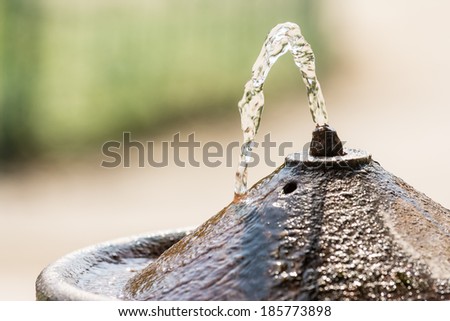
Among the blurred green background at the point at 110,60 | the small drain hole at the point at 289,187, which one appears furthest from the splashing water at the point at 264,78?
the blurred green background at the point at 110,60

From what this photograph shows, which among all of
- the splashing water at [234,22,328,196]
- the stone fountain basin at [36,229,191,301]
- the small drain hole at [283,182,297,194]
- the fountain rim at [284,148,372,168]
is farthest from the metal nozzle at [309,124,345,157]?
the stone fountain basin at [36,229,191,301]

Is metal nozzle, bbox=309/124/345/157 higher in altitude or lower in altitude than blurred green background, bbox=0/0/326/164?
lower

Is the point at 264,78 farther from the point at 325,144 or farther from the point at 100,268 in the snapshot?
the point at 100,268

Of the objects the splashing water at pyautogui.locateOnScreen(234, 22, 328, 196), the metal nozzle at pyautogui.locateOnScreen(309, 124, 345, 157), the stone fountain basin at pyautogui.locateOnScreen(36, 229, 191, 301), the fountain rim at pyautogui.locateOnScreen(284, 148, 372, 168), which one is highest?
the splashing water at pyautogui.locateOnScreen(234, 22, 328, 196)

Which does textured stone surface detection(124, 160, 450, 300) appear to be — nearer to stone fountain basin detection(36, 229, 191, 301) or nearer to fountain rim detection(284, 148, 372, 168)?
fountain rim detection(284, 148, 372, 168)
